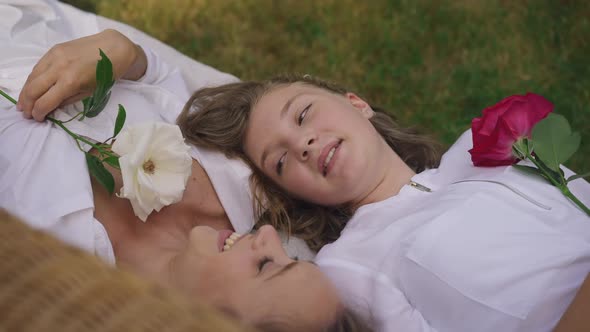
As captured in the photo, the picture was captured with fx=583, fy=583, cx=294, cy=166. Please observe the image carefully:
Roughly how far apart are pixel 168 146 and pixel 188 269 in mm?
337

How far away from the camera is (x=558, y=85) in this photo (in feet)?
10.3

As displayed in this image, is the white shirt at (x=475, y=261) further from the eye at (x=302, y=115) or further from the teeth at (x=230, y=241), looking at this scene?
the eye at (x=302, y=115)

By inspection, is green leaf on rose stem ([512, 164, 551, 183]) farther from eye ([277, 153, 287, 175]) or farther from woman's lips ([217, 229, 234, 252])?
woman's lips ([217, 229, 234, 252])

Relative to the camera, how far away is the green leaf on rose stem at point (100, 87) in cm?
159

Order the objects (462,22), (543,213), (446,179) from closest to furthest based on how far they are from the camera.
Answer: (543,213) → (446,179) → (462,22)

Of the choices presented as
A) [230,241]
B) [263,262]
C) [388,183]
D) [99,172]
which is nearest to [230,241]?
[230,241]

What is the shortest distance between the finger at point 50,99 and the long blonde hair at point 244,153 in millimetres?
496

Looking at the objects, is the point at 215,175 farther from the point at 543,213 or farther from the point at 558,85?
the point at 558,85

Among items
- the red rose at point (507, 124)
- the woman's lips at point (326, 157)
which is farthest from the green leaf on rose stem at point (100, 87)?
the red rose at point (507, 124)

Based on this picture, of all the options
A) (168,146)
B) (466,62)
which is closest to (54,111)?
(168,146)

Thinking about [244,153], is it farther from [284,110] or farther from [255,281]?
[255,281]

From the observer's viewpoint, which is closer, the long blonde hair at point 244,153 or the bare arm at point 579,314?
the bare arm at point 579,314

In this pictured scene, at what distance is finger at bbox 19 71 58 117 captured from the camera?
1.75m

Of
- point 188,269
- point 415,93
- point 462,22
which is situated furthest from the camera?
point 462,22
